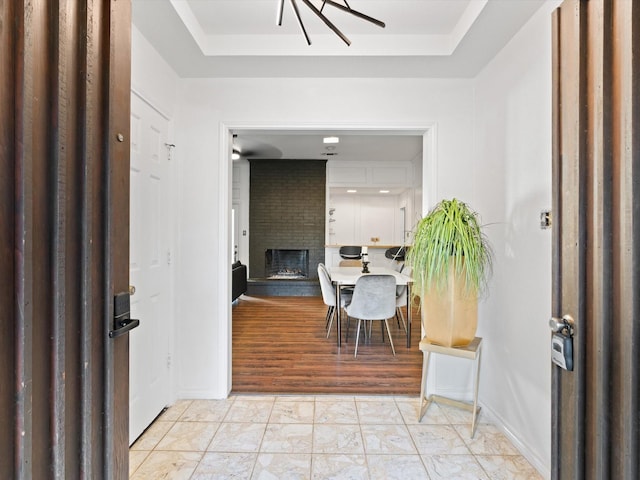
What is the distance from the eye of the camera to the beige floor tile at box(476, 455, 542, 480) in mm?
1660

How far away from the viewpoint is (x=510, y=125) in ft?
6.49

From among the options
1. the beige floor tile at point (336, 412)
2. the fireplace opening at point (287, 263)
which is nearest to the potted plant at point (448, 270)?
the beige floor tile at point (336, 412)

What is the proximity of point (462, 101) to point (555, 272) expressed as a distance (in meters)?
1.89

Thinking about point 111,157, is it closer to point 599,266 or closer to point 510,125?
point 599,266

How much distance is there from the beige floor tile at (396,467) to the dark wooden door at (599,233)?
3.12 ft

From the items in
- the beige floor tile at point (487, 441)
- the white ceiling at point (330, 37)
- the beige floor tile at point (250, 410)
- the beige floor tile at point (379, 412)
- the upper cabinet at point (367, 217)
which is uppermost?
the white ceiling at point (330, 37)

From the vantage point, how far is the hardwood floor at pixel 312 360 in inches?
104

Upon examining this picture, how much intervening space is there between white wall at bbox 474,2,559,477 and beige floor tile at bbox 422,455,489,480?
1.01 ft

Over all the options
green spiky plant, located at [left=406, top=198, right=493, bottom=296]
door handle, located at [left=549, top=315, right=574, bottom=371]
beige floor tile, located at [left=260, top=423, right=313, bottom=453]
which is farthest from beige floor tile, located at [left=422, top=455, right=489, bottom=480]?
door handle, located at [left=549, top=315, right=574, bottom=371]

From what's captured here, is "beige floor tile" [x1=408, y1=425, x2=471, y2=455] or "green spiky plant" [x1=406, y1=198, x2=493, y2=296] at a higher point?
"green spiky plant" [x1=406, y1=198, x2=493, y2=296]

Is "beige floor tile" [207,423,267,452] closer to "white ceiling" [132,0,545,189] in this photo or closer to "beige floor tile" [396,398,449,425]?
"beige floor tile" [396,398,449,425]

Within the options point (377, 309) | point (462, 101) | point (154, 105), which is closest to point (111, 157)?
point (154, 105)

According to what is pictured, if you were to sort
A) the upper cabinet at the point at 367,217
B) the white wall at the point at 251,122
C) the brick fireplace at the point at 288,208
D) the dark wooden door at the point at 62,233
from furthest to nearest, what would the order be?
the upper cabinet at the point at 367,217 → the brick fireplace at the point at 288,208 → the white wall at the point at 251,122 → the dark wooden door at the point at 62,233

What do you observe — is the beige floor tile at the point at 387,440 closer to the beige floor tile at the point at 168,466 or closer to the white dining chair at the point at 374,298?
the beige floor tile at the point at 168,466
